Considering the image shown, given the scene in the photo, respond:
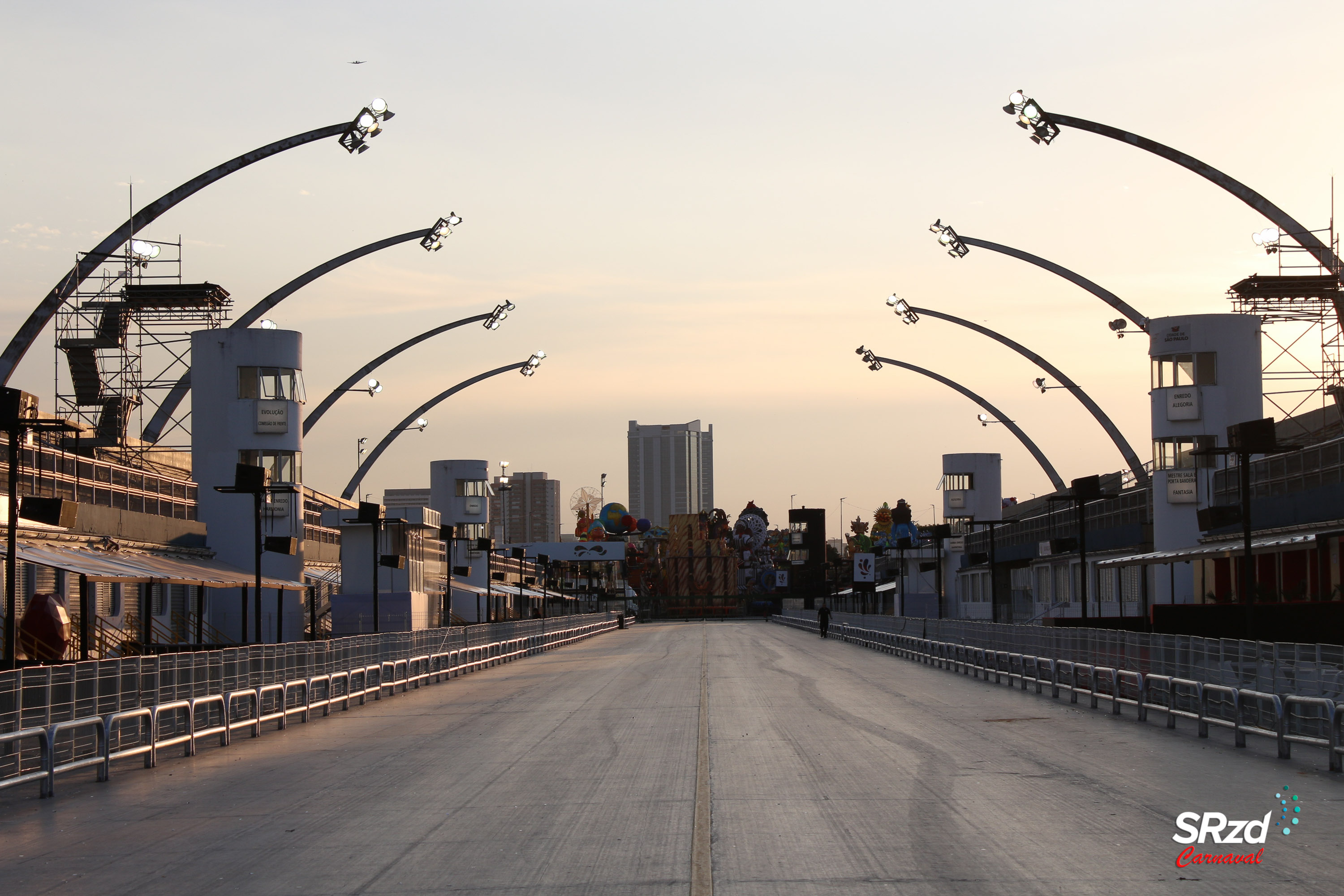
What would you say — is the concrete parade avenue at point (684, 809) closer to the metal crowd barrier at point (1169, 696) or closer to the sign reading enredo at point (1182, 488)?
the metal crowd barrier at point (1169, 696)

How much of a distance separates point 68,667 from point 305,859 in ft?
21.2

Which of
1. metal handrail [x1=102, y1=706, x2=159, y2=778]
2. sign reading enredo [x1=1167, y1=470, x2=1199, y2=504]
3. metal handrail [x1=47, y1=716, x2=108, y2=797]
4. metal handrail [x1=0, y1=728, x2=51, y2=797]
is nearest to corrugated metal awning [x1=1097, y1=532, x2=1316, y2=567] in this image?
sign reading enredo [x1=1167, y1=470, x2=1199, y2=504]

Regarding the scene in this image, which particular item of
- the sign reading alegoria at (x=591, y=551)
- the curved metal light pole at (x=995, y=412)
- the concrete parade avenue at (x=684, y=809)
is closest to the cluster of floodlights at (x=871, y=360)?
the curved metal light pole at (x=995, y=412)

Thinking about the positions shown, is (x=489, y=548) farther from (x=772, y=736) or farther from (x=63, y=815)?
(x=63, y=815)

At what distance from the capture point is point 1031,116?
29.6m

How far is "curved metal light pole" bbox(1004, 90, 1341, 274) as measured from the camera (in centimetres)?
2944

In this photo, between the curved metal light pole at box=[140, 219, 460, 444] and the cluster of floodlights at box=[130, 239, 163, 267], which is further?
the cluster of floodlights at box=[130, 239, 163, 267]

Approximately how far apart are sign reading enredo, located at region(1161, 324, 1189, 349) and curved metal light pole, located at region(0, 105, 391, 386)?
3004cm

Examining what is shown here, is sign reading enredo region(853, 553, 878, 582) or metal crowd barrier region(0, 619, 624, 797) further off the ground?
sign reading enredo region(853, 553, 878, 582)

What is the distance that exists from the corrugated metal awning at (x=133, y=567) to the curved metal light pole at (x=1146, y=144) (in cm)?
2146

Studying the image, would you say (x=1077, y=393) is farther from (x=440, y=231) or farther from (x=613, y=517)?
(x=613, y=517)

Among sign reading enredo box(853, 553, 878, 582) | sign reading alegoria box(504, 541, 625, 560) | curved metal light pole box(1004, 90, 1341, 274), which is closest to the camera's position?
curved metal light pole box(1004, 90, 1341, 274)

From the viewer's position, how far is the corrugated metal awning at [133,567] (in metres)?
30.7

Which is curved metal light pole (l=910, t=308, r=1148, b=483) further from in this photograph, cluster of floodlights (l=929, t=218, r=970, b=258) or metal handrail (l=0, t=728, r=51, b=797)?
metal handrail (l=0, t=728, r=51, b=797)
